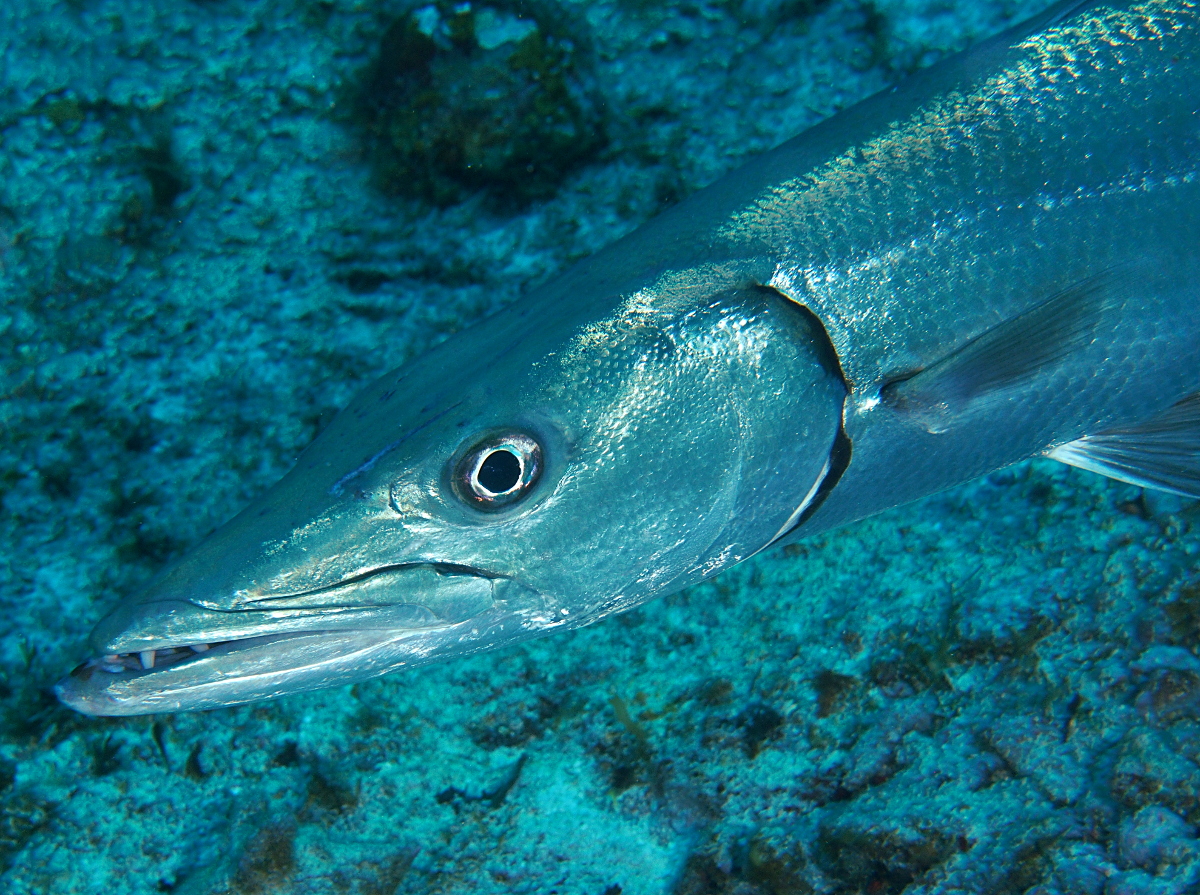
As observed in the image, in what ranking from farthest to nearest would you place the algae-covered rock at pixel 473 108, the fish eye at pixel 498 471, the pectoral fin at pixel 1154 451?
the algae-covered rock at pixel 473 108 < the pectoral fin at pixel 1154 451 < the fish eye at pixel 498 471

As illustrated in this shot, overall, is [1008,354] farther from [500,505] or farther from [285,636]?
[285,636]

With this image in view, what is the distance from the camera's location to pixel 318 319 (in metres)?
2.80

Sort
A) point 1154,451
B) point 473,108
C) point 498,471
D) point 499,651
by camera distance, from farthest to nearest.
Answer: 1. point 473,108
2. point 499,651
3. point 1154,451
4. point 498,471

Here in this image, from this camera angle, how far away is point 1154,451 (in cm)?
172

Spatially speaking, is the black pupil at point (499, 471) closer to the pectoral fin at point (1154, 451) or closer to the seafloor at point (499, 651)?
the seafloor at point (499, 651)

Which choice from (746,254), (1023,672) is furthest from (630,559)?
(1023,672)

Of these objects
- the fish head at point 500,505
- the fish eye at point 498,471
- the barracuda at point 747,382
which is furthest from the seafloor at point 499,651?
the fish eye at point 498,471

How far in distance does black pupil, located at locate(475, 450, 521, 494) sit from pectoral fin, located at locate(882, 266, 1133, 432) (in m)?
0.87

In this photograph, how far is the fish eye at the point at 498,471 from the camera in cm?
141

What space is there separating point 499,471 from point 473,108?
1.97 m

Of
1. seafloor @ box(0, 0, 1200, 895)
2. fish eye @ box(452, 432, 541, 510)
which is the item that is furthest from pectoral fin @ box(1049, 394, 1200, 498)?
fish eye @ box(452, 432, 541, 510)

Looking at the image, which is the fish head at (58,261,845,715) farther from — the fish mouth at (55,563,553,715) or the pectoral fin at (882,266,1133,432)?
the pectoral fin at (882,266,1133,432)

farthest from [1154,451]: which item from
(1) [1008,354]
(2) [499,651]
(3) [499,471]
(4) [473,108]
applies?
(4) [473,108]

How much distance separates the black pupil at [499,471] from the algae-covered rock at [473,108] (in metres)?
1.85
